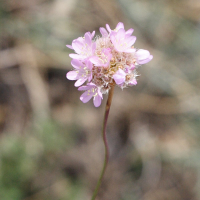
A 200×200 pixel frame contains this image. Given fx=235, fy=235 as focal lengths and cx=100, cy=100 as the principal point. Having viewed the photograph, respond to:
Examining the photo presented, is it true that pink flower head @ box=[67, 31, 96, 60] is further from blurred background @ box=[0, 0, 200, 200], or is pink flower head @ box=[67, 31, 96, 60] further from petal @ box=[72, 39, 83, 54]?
blurred background @ box=[0, 0, 200, 200]

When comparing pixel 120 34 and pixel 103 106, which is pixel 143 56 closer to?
pixel 120 34

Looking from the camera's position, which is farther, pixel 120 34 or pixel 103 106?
pixel 103 106

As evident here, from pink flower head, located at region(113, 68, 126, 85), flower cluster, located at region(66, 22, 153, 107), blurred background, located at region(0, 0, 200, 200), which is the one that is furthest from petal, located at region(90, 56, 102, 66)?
blurred background, located at region(0, 0, 200, 200)

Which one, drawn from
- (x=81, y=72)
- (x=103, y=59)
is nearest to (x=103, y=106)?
(x=81, y=72)

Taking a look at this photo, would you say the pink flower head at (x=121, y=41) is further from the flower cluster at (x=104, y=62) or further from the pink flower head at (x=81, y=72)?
the pink flower head at (x=81, y=72)

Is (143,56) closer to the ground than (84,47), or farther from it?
closer to the ground

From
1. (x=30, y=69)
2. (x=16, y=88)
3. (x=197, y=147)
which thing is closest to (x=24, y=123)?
(x=16, y=88)
